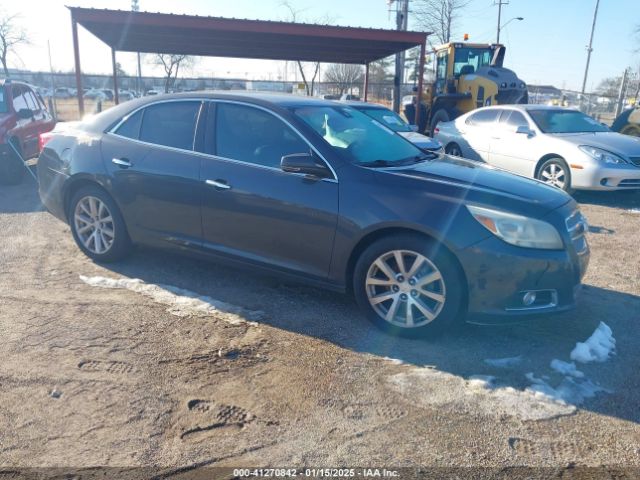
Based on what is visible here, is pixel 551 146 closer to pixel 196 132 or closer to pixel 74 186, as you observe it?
pixel 196 132

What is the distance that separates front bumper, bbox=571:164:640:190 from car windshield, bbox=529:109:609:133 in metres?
1.27

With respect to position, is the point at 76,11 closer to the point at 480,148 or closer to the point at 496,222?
the point at 480,148

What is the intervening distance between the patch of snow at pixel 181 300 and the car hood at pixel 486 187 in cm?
152

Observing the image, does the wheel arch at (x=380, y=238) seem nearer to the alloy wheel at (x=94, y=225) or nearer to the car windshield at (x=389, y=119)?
the alloy wheel at (x=94, y=225)

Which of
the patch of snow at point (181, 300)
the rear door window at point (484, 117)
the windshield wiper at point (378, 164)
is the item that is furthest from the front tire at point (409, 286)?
the rear door window at point (484, 117)

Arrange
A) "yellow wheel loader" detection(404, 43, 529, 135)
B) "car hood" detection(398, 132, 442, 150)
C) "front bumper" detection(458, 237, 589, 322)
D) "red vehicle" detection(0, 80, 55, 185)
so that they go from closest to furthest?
1. "front bumper" detection(458, 237, 589, 322)
2. "car hood" detection(398, 132, 442, 150)
3. "red vehicle" detection(0, 80, 55, 185)
4. "yellow wheel loader" detection(404, 43, 529, 135)

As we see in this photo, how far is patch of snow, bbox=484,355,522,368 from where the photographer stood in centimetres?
335

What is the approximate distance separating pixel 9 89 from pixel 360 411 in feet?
31.1

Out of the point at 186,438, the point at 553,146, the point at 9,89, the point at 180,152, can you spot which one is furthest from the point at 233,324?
the point at 9,89

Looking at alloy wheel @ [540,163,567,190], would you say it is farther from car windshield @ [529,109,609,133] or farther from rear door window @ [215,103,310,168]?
rear door window @ [215,103,310,168]

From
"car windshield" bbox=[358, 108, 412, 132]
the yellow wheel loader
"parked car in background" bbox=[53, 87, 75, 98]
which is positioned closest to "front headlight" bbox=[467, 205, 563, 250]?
"car windshield" bbox=[358, 108, 412, 132]

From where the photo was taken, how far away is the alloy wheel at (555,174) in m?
8.34

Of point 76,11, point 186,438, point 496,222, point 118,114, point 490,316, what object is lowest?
point 186,438

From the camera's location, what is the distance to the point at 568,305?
139 inches
